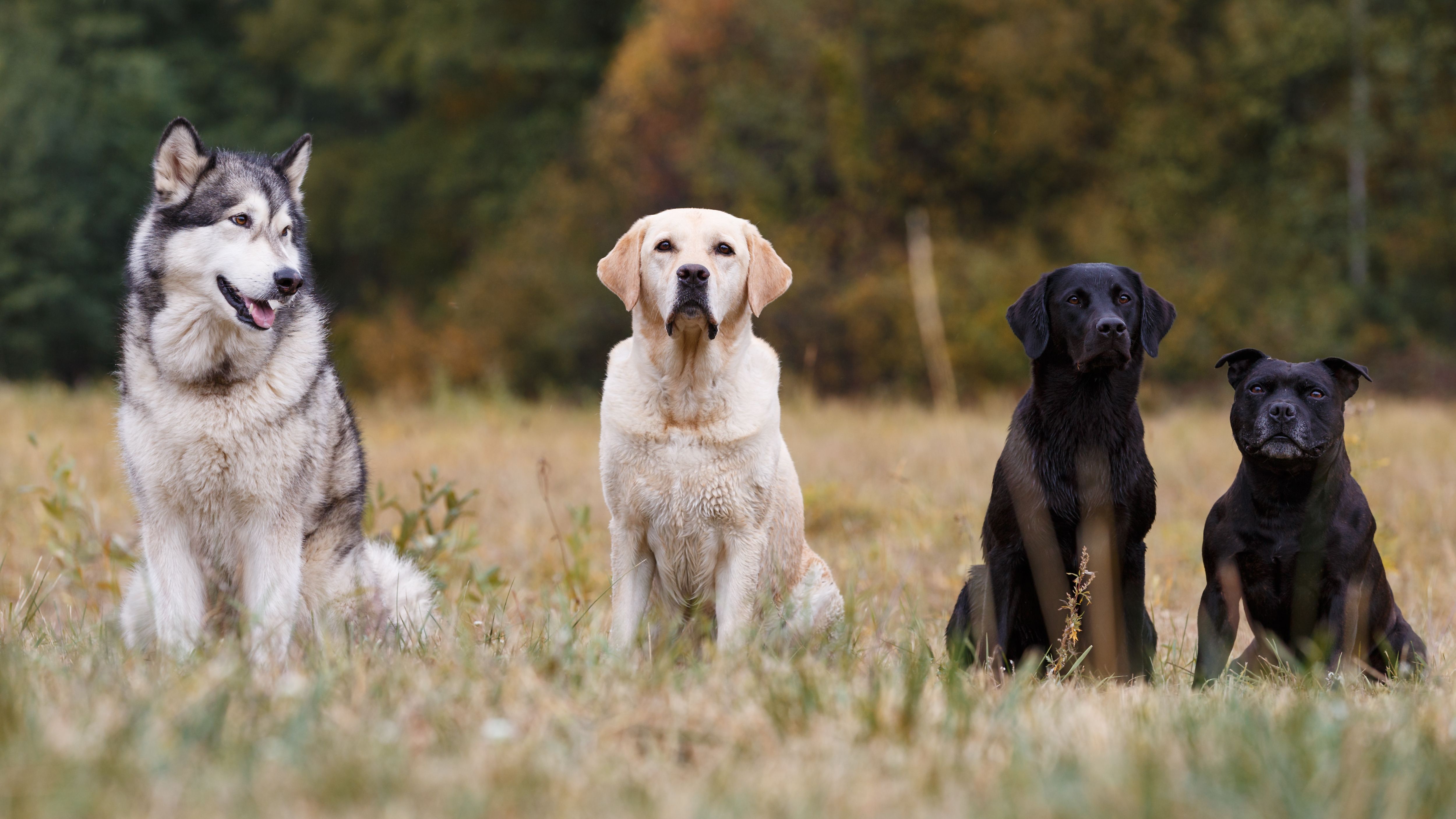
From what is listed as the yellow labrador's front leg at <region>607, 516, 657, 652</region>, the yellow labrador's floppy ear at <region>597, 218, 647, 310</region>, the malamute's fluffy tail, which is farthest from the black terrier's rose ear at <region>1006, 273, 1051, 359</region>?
the malamute's fluffy tail

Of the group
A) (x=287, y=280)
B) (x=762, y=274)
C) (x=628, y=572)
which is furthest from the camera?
(x=762, y=274)

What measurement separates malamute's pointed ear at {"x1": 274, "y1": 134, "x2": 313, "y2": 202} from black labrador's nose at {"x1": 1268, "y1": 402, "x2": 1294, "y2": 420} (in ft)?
11.0

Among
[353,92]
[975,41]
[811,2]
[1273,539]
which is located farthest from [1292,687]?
[353,92]

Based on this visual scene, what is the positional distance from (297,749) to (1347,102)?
20.5m

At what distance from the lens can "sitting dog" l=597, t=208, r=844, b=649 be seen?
13.7 ft

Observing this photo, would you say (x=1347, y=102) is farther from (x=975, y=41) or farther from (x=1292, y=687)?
(x=1292, y=687)

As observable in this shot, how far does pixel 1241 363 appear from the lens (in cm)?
452

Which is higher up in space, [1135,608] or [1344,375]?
[1344,375]

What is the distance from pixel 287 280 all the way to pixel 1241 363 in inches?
131

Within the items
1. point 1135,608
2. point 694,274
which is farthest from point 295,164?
point 1135,608

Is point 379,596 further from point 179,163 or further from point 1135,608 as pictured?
point 1135,608

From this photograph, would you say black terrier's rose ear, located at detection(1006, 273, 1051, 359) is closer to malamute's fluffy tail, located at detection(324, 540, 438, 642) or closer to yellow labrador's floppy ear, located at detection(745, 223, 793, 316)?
yellow labrador's floppy ear, located at detection(745, 223, 793, 316)

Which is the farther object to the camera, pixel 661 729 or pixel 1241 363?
pixel 1241 363

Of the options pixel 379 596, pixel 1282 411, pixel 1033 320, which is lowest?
pixel 379 596
